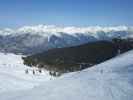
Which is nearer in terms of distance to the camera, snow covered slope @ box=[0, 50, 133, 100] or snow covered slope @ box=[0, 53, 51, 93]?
snow covered slope @ box=[0, 50, 133, 100]

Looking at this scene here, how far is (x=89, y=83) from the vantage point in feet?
44.9

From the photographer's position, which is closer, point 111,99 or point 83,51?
point 111,99

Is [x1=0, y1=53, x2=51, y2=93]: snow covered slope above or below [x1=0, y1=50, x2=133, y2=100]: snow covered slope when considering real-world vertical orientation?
below

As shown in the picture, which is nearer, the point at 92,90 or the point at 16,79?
the point at 92,90

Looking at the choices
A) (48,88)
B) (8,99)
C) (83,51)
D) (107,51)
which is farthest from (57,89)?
(83,51)

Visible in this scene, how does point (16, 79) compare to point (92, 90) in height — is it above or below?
below

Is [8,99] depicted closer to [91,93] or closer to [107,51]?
[91,93]

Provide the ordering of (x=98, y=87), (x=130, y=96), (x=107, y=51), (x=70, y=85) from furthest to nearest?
(x=107, y=51)
(x=70, y=85)
(x=98, y=87)
(x=130, y=96)

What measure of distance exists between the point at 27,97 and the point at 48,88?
5.06 feet

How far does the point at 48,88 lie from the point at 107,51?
143098mm

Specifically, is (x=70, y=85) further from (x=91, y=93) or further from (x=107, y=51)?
(x=107, y=51)

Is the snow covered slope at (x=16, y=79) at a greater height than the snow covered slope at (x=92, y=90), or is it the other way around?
the snow covered slope at (x=92, y=90)

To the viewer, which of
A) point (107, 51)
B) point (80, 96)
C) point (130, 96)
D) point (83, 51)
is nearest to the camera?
point (130, 96)

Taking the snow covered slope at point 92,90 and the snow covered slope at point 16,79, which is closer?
the snow covered slope at point 92,90
